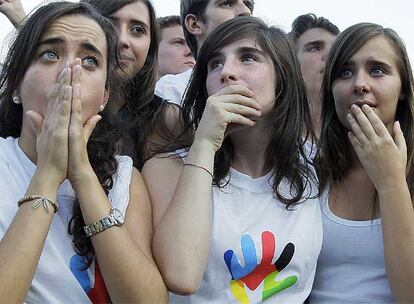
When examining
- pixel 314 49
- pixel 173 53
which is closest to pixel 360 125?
pixel 314 49

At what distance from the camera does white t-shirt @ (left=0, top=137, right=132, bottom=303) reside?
2154mm

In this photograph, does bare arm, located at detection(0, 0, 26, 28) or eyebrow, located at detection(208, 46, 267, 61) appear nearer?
eyebrow, located at detection(208, 46, 267, 61)

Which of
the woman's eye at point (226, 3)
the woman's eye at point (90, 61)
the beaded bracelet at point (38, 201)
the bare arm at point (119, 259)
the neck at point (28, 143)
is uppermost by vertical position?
the woman's eye at point (226, 3)

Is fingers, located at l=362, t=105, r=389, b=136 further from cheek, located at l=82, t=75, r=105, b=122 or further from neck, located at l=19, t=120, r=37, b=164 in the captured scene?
neck, located at l=19, t=120, r=37, b=164

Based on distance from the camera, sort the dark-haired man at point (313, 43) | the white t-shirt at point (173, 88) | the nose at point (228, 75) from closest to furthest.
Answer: the nose at point (228, 75) < the white t-shirt at point (173, 88) < the dark-haired man at point (313, 43)

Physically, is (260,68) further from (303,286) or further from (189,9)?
(189,9)

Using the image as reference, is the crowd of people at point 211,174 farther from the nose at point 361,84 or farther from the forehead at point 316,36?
the forehead at point 316,36

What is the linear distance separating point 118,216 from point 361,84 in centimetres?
122

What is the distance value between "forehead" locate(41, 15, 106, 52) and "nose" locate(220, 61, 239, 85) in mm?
504

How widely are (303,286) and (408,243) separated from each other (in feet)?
1.48

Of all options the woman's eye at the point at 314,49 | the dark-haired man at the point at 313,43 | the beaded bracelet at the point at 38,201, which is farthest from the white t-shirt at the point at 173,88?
the woman's eye at the point at 314,49

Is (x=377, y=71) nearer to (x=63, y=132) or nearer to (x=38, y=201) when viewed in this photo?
(x=63, y=132)

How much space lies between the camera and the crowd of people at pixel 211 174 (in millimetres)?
2166

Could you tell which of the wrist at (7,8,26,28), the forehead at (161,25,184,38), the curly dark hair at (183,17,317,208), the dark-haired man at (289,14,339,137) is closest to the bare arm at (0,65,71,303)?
the curly dark hair at (183,17,317,208)
